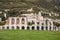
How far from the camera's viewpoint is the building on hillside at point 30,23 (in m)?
27.4

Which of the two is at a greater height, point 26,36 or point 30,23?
point 30,23

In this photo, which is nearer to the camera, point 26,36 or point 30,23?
point 26,36

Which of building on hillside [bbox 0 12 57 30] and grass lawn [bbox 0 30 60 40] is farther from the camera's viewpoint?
building on hillside [bbox 0 12 57 30]

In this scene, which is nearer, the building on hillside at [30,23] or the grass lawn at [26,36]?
the grass lawn at [26,36]

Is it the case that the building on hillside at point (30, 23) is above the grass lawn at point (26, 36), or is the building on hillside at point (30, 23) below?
above

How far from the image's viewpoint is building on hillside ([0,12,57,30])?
2738 cm

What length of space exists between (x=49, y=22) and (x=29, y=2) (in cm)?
349

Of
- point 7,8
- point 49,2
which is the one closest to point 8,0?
point 7,8

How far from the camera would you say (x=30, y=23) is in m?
27.5

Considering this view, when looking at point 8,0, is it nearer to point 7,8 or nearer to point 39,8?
point 7,8

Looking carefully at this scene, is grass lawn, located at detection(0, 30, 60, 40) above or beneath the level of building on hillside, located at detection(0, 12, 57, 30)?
beneath

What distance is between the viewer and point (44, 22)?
28.1m

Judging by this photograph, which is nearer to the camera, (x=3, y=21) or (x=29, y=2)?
(x=3, y=21)

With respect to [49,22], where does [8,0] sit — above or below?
above
